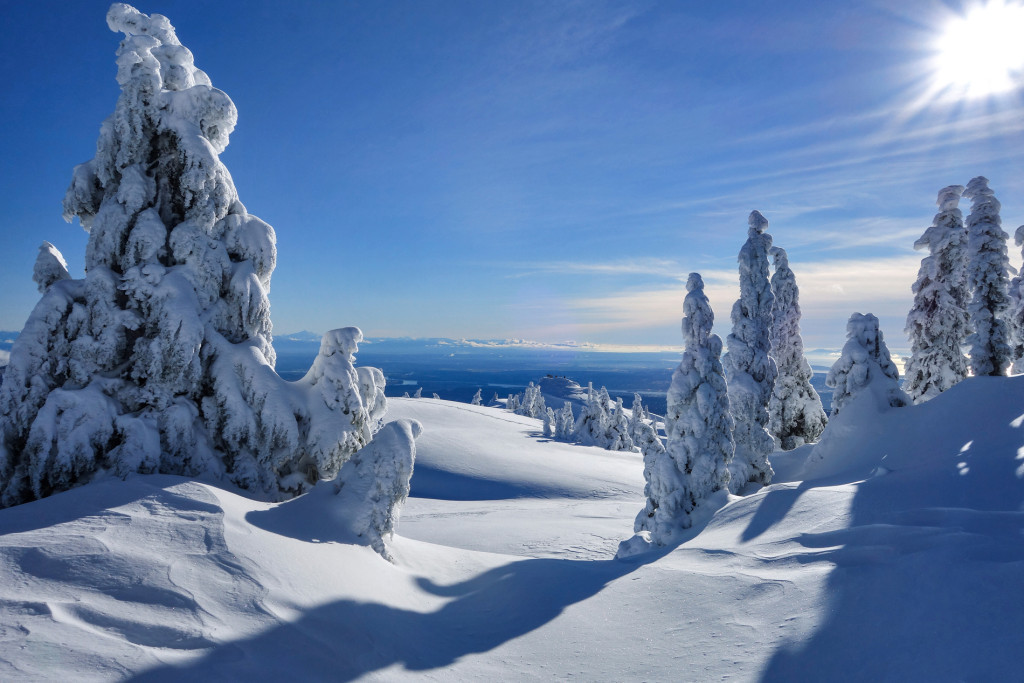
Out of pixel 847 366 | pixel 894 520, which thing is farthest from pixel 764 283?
pixel 894 520

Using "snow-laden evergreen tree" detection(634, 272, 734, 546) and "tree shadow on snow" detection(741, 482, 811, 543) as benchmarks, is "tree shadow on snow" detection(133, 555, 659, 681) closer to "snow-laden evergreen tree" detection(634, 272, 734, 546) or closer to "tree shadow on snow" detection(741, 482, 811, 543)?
"tree shadow on snow" detection(741, 482, 811, 543)

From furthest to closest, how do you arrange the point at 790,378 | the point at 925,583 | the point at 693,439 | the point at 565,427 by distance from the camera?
the point at 565,427 < the point at 790,378 < the point at 693,439 < the point at 925,583

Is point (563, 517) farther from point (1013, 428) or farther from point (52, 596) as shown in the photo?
point (52, 596)

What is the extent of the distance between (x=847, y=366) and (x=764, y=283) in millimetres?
4957

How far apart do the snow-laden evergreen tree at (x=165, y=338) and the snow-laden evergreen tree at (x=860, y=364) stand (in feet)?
64.1

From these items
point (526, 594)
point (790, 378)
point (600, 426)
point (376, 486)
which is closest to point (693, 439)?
point (526, 594)

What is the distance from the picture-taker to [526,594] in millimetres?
8930

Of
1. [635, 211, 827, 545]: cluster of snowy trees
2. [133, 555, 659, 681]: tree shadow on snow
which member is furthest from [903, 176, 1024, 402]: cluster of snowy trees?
[133, 555, 659, 681]: tree shadow on snow

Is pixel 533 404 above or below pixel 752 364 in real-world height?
below

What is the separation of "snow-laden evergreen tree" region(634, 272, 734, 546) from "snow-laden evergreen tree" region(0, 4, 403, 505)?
9.16 meters

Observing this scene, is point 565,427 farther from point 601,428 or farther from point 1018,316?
point 1018,316

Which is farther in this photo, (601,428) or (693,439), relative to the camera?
(601,428)

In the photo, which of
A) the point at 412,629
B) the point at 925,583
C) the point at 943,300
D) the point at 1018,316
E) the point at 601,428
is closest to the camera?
the point at 925,583

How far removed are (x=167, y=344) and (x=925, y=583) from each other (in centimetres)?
1208
